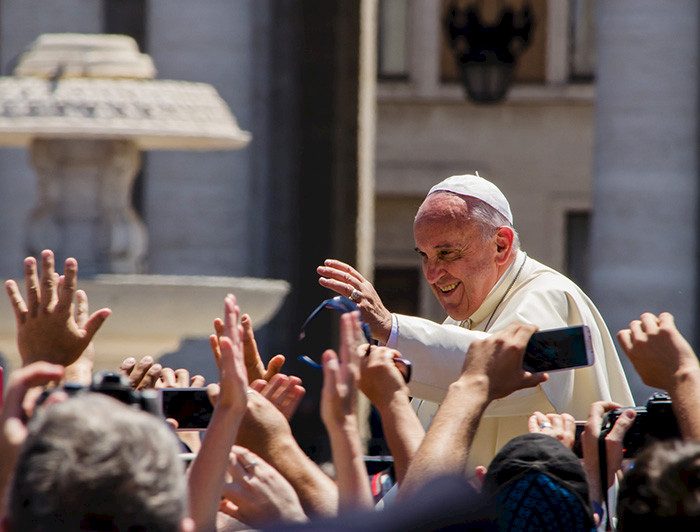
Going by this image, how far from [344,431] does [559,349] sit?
579 millimetres

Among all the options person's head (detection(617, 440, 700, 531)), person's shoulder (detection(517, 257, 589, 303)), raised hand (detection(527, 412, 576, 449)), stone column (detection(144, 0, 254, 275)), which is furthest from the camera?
stone column (detection(144, 0, 254, 275))

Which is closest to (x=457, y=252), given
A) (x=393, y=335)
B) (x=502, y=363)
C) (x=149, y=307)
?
(x=393, y=335)

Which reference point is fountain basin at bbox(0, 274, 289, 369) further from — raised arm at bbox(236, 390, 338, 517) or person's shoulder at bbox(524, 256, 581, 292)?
raised arm at bbox(236, 390, 338, 517)

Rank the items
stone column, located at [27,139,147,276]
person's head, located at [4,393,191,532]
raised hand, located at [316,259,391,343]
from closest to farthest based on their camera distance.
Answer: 1. person's head, located at [4,393,191,532]
2. raised hand, located at [316,259,391,343]
3. stone column, located at [27,139,147,276]

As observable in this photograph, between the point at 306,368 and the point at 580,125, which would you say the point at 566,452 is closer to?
the point at 306,368

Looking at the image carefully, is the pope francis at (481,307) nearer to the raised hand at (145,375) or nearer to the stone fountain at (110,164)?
the raised hand at (145,375)

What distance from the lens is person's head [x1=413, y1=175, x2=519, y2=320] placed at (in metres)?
4.30

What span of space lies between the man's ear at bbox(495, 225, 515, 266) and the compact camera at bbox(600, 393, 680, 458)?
1.27m

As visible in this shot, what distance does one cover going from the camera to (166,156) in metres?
12.1

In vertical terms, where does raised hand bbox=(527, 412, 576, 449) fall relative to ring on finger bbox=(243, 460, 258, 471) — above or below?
above

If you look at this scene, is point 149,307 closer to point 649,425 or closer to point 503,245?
point 503,245

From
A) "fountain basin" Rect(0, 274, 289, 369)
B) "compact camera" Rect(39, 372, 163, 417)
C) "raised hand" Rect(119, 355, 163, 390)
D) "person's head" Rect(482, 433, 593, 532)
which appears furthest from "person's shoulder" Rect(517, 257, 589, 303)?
"fountain basin" Rect(0, 274, 289, 369)

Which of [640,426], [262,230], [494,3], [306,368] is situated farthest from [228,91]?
[494,3]

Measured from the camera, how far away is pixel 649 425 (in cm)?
314
